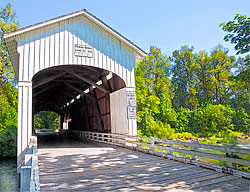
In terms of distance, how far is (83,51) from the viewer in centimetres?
836

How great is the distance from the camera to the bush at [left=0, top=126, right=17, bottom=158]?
14266mm

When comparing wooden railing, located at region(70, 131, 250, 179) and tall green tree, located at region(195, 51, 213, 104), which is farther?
tall green tree, located at region(195, 51, 213, 104)

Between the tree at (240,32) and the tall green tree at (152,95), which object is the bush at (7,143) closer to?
the tall green tree at (152,95)

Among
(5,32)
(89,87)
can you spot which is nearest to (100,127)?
(89,87)

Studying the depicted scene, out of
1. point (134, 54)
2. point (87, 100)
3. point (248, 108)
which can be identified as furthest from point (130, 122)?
point (248, 108)

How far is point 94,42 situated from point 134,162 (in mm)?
5032

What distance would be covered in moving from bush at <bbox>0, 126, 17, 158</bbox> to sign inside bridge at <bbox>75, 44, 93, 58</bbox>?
927 centimetres

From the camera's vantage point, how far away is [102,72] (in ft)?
37.0

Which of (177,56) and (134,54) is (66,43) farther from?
(177,56)

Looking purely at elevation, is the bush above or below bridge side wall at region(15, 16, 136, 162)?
below

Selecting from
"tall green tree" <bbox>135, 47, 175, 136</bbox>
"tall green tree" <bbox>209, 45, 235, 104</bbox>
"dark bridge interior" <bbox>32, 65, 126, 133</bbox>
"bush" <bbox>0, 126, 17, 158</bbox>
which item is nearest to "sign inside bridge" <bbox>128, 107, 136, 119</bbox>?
"dark bridge interior" <bbox>32, 65, 126, 133</bbox>

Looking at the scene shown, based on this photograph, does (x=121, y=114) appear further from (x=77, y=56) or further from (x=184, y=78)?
(x=184, y=78)

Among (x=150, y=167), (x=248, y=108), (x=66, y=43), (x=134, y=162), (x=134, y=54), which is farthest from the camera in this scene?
(x=248, y=108)

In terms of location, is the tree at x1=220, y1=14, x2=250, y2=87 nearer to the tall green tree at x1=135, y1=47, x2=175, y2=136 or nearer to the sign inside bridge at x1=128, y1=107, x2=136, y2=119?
the sign inside bridge at x1=128, y1=107, x2=136, y2=119
